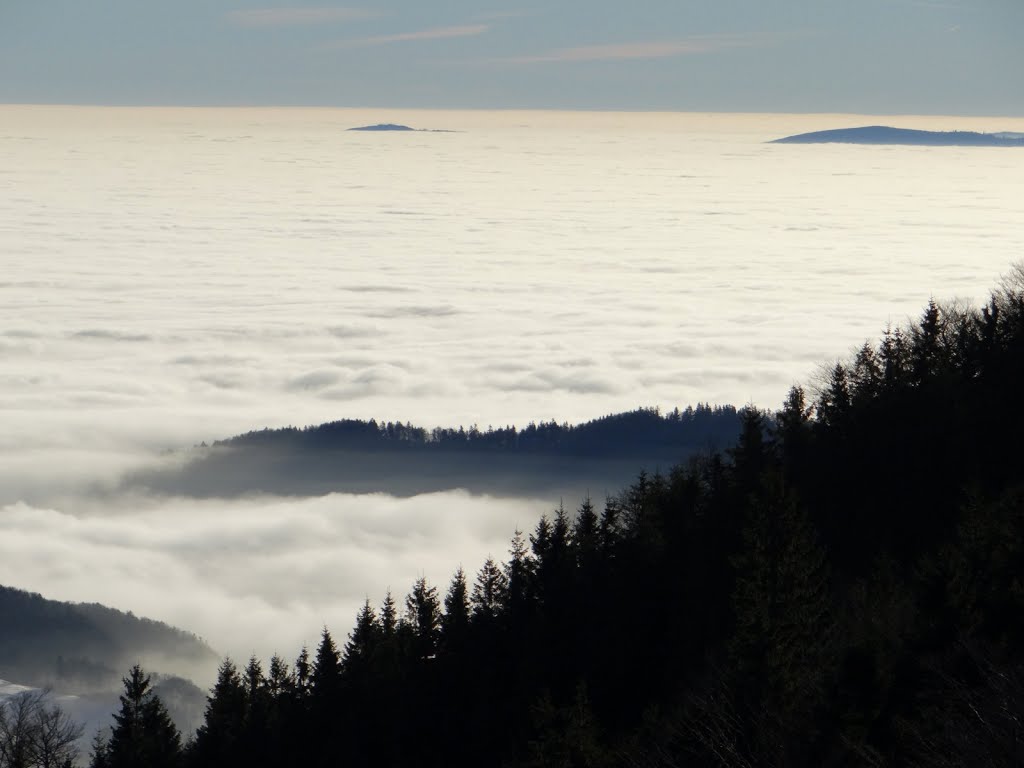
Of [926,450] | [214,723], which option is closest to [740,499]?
[926,450]

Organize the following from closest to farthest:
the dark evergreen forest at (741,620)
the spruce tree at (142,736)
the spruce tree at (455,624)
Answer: the dark evergreen forest at (741,620), the spruce tree at (142,736), the spruce tree at (455,624)

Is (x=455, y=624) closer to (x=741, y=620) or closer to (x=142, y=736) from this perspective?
(x=142, y=736)

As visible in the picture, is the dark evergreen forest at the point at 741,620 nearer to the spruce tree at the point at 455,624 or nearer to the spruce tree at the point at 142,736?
the spruce tree at the point at 455,624

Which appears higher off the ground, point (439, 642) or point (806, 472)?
point (806, 472)

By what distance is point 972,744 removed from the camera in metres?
12.8

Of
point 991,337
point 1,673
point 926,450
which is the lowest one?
point 1,673

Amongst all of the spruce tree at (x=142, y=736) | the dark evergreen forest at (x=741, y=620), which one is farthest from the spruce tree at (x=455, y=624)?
the spruce tree at (x=142, y=736)

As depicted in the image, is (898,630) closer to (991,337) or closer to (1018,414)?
(1018,414)

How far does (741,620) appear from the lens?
29.1 m

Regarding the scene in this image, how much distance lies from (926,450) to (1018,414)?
171 inches

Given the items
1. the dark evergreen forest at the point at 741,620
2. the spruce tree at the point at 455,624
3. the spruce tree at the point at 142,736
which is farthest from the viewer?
the spruce tree at the point at 455,624

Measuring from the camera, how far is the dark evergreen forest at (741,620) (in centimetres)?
2441

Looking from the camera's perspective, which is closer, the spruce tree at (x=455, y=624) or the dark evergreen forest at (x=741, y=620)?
the dark evergreen forest at (x=741, y=620)

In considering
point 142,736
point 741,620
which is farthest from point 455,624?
point 741,620
